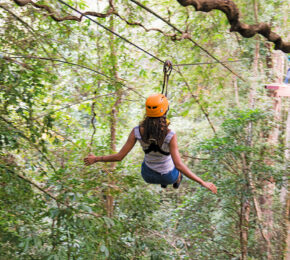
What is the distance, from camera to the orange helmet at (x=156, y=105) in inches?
92.1

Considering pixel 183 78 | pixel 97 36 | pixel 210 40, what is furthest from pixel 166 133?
pixel 210 40

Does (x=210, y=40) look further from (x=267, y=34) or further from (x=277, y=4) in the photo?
(x=267, y=34)

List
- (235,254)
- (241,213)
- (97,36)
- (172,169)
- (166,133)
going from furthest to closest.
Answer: (235,254) < (241,213) < (97,36) < (172,169) < (166,133)

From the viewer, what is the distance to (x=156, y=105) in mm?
2344

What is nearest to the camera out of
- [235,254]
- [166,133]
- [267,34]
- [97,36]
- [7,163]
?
[166,133]

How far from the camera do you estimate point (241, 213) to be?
16.0ft

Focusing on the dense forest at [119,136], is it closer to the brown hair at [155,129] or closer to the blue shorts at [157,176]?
the blue shorts at [157,176]

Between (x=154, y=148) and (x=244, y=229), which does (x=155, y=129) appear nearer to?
(x=154, y=148)

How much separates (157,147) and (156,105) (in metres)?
0.30

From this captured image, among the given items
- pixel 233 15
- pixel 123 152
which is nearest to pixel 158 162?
pixel 123 152

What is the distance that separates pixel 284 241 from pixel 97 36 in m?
3.74

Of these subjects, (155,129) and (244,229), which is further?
(244,229)

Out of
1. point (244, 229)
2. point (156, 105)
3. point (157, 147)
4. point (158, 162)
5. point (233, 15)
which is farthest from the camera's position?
point (244, 229)

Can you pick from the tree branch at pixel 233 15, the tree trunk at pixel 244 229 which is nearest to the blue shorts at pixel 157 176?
the tree branch at pixel 233 15
